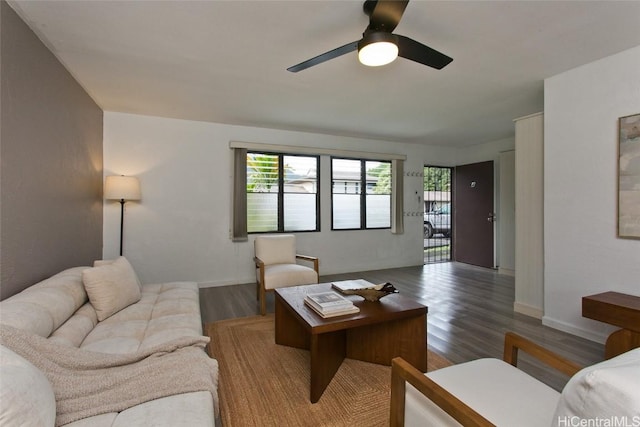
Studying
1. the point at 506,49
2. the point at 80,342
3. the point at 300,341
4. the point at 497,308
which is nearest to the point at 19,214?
the point at 80,342

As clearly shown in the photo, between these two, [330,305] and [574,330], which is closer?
[330,305]

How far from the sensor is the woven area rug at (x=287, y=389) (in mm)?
1577

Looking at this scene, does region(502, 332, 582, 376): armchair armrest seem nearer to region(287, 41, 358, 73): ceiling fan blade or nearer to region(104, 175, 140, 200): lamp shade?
region(287, 41, 358, 73): ceiling fan blade

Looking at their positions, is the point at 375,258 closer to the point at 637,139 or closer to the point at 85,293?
the point at 637,139

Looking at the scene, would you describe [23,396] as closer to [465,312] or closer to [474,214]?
[465,312]

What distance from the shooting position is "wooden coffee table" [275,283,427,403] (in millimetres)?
1754

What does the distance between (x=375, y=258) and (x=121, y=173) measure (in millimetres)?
4133

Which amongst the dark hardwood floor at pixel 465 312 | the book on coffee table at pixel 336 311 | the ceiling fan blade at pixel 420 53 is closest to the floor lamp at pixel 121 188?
the dark hardwood floor at pixel 465 312

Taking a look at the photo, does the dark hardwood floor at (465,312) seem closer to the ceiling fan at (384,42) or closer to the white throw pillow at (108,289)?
the white throw pillow at (108,289)

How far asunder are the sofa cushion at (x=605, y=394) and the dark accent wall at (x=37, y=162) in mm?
2571

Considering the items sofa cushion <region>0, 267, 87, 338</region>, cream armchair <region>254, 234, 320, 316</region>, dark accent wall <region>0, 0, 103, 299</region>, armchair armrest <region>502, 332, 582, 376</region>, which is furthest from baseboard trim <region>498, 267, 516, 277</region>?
dark accent wall <region>0, 0, 103, 299</region>

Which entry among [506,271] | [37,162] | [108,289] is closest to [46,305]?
[108,289]

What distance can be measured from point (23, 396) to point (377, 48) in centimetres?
210

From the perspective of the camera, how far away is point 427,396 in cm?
103
